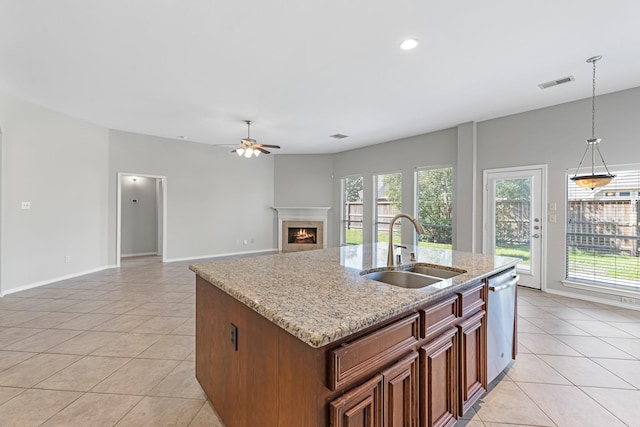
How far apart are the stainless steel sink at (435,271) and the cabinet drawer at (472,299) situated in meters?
0.15

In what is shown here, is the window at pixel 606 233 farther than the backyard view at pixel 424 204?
No

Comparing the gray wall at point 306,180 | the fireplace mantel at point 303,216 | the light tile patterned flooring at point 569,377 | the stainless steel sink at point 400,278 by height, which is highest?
the gray wall at point 306,180

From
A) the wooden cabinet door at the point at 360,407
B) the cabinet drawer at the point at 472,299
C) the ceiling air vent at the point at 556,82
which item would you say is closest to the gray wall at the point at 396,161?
the ceiling air vent at the point at 556,82

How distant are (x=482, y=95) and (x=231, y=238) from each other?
6267 mm

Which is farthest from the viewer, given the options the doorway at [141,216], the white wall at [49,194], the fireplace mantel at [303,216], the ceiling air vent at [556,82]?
the fireplace mantel at [303,216]

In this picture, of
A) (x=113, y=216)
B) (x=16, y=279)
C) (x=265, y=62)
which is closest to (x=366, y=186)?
(x=265, y=62)

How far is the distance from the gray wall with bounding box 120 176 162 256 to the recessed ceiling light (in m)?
6.82

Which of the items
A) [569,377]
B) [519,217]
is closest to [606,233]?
[519,217]

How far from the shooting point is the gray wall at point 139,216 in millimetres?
7379

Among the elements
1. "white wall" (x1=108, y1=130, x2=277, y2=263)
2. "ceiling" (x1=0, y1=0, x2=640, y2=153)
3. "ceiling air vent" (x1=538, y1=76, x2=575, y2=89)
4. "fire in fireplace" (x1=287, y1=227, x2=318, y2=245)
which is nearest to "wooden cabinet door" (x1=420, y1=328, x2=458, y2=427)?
"ceiling" (x1=0, y1=0, x2=640, y2=153)

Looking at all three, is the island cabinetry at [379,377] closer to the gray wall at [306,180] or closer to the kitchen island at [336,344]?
the kitchen island at [336,344]

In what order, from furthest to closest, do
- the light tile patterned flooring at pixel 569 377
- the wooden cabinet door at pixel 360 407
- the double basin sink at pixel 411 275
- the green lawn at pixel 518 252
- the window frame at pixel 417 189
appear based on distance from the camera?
the window frame at pixel 417 189 → the green lawn at pixel 518 252 → the double basin sink at pixel 411 275 → the light tile patterned flooring at pixel 569 377 → the wooden cabinet door at pixel 360 407

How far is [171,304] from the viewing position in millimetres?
3818

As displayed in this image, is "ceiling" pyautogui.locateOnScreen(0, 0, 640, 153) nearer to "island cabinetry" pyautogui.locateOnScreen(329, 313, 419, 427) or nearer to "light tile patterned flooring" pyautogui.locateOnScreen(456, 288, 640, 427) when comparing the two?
"island cabinetry" pyautogui.locateOnScreen(329, 313, 419, 427)
